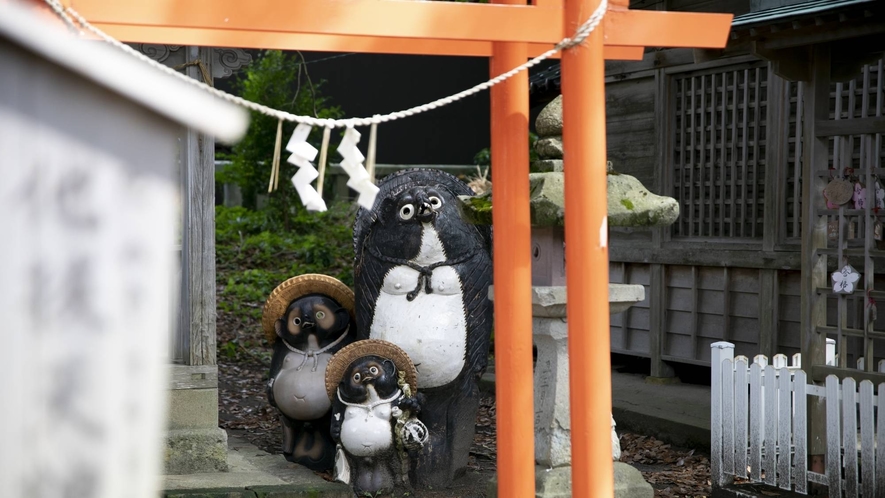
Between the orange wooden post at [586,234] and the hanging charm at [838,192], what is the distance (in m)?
2.61

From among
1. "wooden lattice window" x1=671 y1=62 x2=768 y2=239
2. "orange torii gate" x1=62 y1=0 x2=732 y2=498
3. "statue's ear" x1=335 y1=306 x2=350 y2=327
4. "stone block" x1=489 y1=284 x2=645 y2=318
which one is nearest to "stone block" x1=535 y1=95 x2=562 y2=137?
"stone block" x1=489 y1=284 x2=645 y2=318

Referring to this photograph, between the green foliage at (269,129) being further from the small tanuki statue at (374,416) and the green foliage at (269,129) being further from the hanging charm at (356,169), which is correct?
the hanging charm at (356,169)

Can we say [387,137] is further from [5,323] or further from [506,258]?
[5,323]

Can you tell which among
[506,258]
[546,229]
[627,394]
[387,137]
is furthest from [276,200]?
[506,258]

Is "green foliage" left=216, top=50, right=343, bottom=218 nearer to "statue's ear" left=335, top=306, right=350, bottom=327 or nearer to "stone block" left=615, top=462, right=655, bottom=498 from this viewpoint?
"statue's ear" left=335, top=306, right=350, bottom=327

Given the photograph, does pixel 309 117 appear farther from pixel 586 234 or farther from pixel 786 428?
pixel 786 428

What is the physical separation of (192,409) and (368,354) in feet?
3.93

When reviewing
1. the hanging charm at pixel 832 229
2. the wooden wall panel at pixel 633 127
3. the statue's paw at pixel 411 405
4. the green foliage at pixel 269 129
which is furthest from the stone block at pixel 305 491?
the green foliage at pixel 269 129

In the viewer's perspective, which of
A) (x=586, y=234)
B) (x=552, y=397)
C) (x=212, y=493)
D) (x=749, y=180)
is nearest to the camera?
(x=586, y=234)

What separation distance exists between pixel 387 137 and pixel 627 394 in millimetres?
8741

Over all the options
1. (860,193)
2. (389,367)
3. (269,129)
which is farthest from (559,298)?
(269,129)

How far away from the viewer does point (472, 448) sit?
301 inches

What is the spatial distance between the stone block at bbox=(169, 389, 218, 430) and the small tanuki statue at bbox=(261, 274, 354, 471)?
0.57 metres

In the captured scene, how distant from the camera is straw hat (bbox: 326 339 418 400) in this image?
6.17 metres
